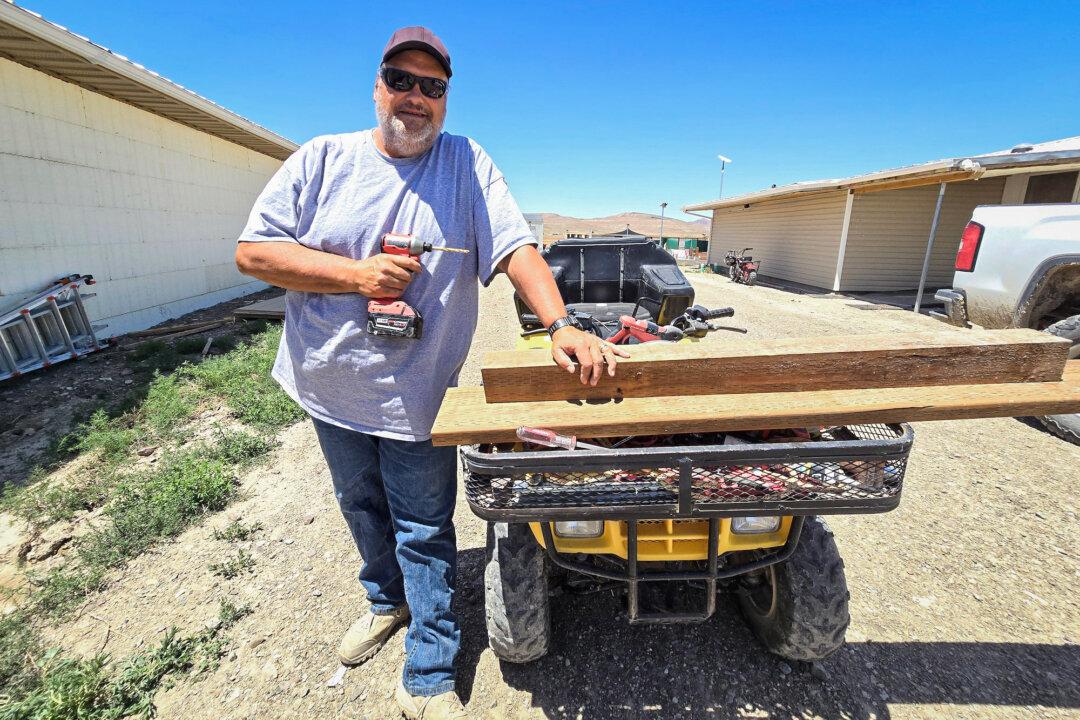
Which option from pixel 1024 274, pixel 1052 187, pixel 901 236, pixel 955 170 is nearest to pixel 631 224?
pixel 901 236

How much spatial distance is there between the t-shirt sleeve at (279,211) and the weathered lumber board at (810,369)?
853 millimetres

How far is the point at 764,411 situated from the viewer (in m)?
1.26

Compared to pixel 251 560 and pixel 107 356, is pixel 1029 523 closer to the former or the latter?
pixel 251 560

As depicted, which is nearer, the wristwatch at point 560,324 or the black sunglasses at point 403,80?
the wristwatch at point 560,324

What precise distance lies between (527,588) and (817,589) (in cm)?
101

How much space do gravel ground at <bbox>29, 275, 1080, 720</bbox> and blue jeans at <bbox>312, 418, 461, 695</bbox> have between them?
21 centimetres

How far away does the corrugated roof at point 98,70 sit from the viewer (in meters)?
5.17

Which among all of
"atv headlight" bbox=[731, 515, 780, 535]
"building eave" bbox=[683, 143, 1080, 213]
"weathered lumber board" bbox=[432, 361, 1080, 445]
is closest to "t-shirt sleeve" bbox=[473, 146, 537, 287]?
"weathered lumber board" bbox=[432, 361, 1080, 445]

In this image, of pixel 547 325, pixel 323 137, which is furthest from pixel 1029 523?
pixel 323 137

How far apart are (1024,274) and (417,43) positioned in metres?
5.32

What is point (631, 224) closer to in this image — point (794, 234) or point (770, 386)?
point (794, 234)

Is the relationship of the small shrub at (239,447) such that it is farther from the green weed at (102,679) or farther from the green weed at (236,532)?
the green weed at (102,679)

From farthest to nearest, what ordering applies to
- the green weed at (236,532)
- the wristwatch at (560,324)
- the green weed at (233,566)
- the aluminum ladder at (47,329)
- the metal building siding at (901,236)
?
the metal building siding at (901,236) < the aluminum ladder at (47,329) < the green weed at (236,532) < the green weed at (233,566) < the wristwatch at (560,324)

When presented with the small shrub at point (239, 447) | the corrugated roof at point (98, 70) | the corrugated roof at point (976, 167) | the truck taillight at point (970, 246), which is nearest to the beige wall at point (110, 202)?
the corrugated roof at point (98, 70)
